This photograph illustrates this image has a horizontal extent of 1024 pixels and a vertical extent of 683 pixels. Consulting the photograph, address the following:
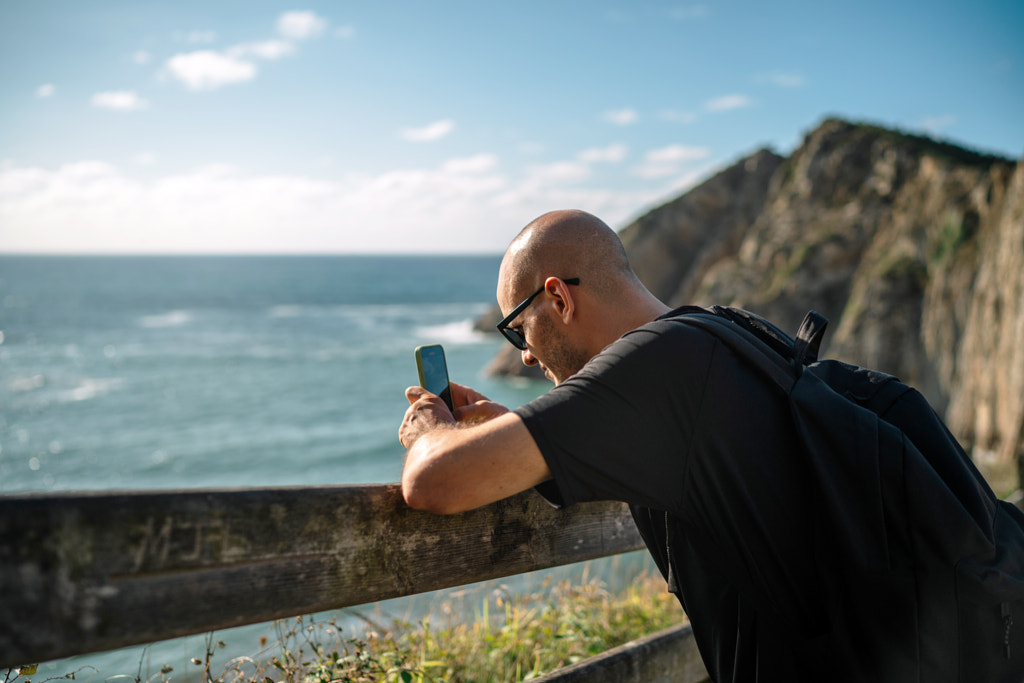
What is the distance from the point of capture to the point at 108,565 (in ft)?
3.79

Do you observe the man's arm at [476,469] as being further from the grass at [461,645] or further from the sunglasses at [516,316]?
the grass at [461,645]

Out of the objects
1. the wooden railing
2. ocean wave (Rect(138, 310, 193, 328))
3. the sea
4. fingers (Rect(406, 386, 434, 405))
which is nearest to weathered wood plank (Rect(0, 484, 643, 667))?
the wooden railing

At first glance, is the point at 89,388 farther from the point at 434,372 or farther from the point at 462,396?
the point at 434,372

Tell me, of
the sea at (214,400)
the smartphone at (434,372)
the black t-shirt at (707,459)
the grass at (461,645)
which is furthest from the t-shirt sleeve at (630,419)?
the sea at (214,400)

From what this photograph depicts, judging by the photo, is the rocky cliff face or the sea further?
the sea

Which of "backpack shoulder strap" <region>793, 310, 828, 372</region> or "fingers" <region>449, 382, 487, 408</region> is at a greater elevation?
"backpack shoulder strap" <region>793, 310, 828, 372</region>

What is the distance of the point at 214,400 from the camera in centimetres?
2903

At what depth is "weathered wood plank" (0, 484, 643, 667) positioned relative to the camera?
109 centimetres

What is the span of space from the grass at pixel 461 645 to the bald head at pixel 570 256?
4.54 ft

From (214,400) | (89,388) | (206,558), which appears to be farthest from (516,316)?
(89,388)

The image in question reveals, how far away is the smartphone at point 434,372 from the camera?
2211mm

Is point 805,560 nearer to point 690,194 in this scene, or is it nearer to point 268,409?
point 268,409

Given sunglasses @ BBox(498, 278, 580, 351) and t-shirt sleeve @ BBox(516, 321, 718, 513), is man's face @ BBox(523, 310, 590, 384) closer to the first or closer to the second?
sunglasses @ BBox(498, 278, 580, 351)

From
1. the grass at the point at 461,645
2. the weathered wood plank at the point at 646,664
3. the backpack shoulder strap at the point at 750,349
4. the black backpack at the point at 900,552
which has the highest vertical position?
the backpack shoulder strap at the point at 750,349
